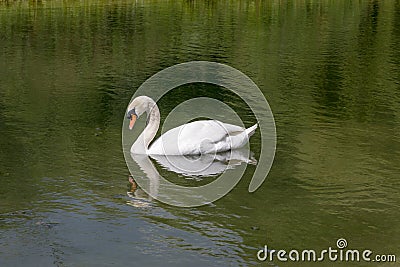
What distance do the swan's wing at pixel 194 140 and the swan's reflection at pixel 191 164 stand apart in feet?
0.28

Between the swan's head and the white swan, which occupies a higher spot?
the swan's head

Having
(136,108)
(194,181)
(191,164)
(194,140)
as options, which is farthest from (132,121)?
(194,181)

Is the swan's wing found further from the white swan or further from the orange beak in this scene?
the orange beak

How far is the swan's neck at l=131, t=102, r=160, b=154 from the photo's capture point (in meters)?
9.96

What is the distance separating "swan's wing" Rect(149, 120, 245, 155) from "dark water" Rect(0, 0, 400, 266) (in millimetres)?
534

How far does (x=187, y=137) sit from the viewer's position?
32.4 ft

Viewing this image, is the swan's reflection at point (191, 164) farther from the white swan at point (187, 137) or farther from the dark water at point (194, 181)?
the dark water at point (194, 181)

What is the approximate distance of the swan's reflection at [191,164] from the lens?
9039 millimetres

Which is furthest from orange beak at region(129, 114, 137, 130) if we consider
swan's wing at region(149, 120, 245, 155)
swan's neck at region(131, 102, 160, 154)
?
swan's wing at region(149, 120, 245, 155)

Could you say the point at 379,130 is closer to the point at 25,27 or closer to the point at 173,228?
the point at 173,228

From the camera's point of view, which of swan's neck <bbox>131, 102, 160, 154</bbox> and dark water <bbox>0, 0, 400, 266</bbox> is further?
swan's neck <bbox>131, 102, 160, 154</bbox>

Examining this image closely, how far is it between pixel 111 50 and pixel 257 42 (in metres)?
4.09

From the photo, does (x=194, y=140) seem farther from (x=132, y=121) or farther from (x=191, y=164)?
(x=132, y=121)

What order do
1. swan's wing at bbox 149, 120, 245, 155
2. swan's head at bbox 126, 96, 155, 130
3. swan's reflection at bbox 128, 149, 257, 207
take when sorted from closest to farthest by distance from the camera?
swan's reflection at bbox 128, 149, 257, 207
swan's wing at bbox 149, 120, 245, 155
swan's head at bbox 126, 96, 155, 130
